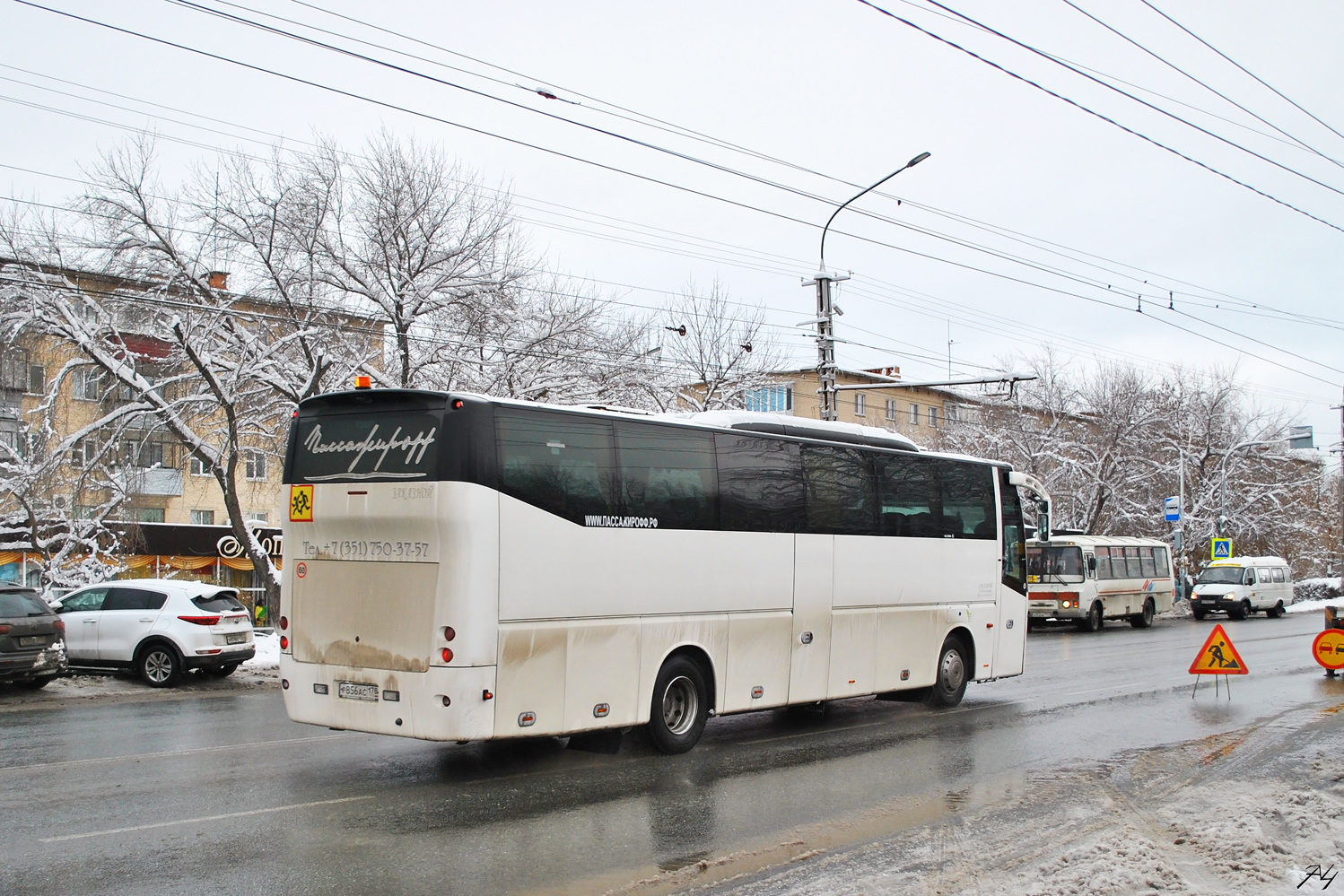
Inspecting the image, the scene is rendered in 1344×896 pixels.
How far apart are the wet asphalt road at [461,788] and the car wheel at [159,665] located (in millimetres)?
1909

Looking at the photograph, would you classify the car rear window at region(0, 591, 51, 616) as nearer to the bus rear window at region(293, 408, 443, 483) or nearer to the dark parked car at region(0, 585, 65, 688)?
the dark parked car at region(0, 585, 65, 688)

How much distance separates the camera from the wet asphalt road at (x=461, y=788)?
6.83m

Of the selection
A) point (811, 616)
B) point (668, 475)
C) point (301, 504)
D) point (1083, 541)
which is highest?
point (668, 475)

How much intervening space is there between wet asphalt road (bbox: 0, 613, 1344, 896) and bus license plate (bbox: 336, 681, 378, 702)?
0.70 m

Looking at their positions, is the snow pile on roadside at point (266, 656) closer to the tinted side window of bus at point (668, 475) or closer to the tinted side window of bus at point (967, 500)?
the tinted side window of bus at point (668, 475)

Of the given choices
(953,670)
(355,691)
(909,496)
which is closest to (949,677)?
(953,670)

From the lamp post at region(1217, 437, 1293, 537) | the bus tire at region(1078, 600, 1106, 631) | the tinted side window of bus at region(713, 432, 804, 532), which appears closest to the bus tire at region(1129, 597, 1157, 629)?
the bus tire at region(1078, 600, 1106, 631)

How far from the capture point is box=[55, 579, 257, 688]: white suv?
1767 cm

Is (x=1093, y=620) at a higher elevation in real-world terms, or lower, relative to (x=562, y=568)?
lower

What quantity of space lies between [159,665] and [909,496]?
1175 centimetres

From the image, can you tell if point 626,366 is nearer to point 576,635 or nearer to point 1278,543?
point 576,635

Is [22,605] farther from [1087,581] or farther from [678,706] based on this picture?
[1087,581]

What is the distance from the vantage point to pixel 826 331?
25.6 metres

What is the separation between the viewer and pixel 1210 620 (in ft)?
137
